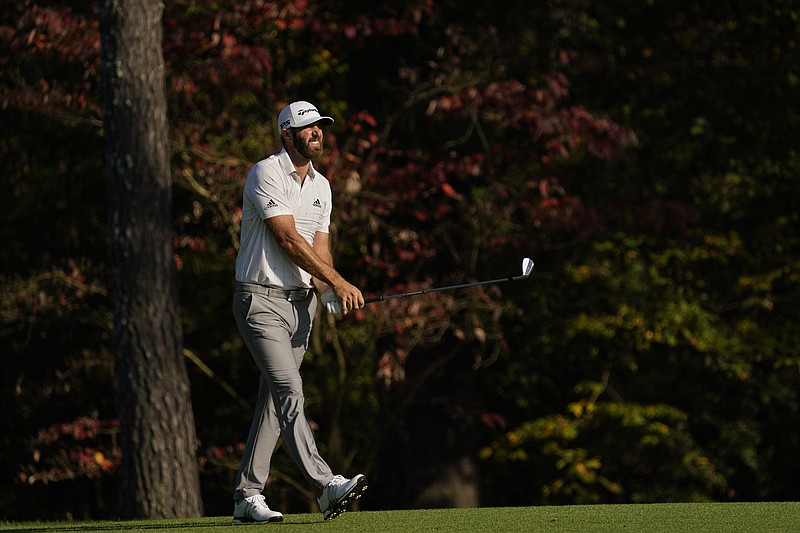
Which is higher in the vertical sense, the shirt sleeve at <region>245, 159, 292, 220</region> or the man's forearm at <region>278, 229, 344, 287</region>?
the shirt sleeve at <region>245, 159, 292, 220</region>

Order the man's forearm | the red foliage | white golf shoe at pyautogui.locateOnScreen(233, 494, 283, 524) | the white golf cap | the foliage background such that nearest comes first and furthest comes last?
the man's forearm
the white golf cap
white golf shoe at pyautogui.locateOnScreen(233, 494, 283, 524)
the foliage background
the red foliage

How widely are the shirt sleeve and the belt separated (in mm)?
346

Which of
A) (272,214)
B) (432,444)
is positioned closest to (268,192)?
(272,214)

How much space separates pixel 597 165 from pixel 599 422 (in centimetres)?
357

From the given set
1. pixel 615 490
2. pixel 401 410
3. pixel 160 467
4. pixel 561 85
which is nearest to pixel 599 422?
pixel 615 490

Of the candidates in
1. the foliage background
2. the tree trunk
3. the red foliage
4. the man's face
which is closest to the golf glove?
the man's face

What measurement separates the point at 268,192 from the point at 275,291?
0.49 metres

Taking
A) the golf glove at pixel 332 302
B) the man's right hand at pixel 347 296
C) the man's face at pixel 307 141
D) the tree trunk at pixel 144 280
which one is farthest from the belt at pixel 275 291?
the tree trunk at pixel 144 280

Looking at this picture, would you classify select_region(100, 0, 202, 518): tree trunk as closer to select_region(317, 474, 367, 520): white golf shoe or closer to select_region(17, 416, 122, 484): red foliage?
select_region(17, 416, 122, 484): red foliage

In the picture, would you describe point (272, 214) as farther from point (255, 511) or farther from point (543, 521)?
point (543, 521)

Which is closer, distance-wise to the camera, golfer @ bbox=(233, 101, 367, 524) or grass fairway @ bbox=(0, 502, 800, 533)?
grass fairway @ bbox=(0, 502, 800, 533)

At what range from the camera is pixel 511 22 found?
45.5 ft

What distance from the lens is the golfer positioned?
6.88 meters

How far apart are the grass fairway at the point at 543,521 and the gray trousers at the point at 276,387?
274mm
